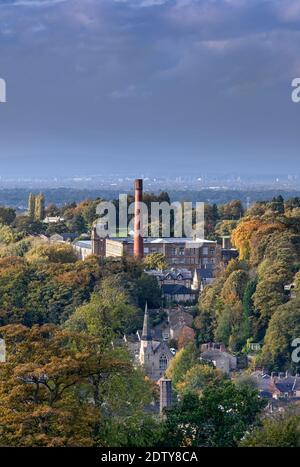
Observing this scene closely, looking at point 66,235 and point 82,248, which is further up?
point 66,235

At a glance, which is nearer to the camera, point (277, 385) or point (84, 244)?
point (277, 385)

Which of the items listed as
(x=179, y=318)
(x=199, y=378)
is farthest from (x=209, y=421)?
(x=179, y=318)

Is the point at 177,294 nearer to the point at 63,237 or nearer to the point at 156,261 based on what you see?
the point at 156,261

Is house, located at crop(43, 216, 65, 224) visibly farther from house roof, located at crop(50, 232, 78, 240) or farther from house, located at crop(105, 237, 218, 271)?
house, located at crop(105, 237, 218, 271)

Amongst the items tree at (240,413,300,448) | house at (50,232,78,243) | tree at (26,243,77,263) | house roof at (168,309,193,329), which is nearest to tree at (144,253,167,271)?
tree at (26,243,77,263)

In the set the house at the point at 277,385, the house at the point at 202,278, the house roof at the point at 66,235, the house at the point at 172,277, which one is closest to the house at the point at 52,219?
the house roof at the point at 66,235

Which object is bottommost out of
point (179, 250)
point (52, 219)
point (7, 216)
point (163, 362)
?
point (163, 362)
